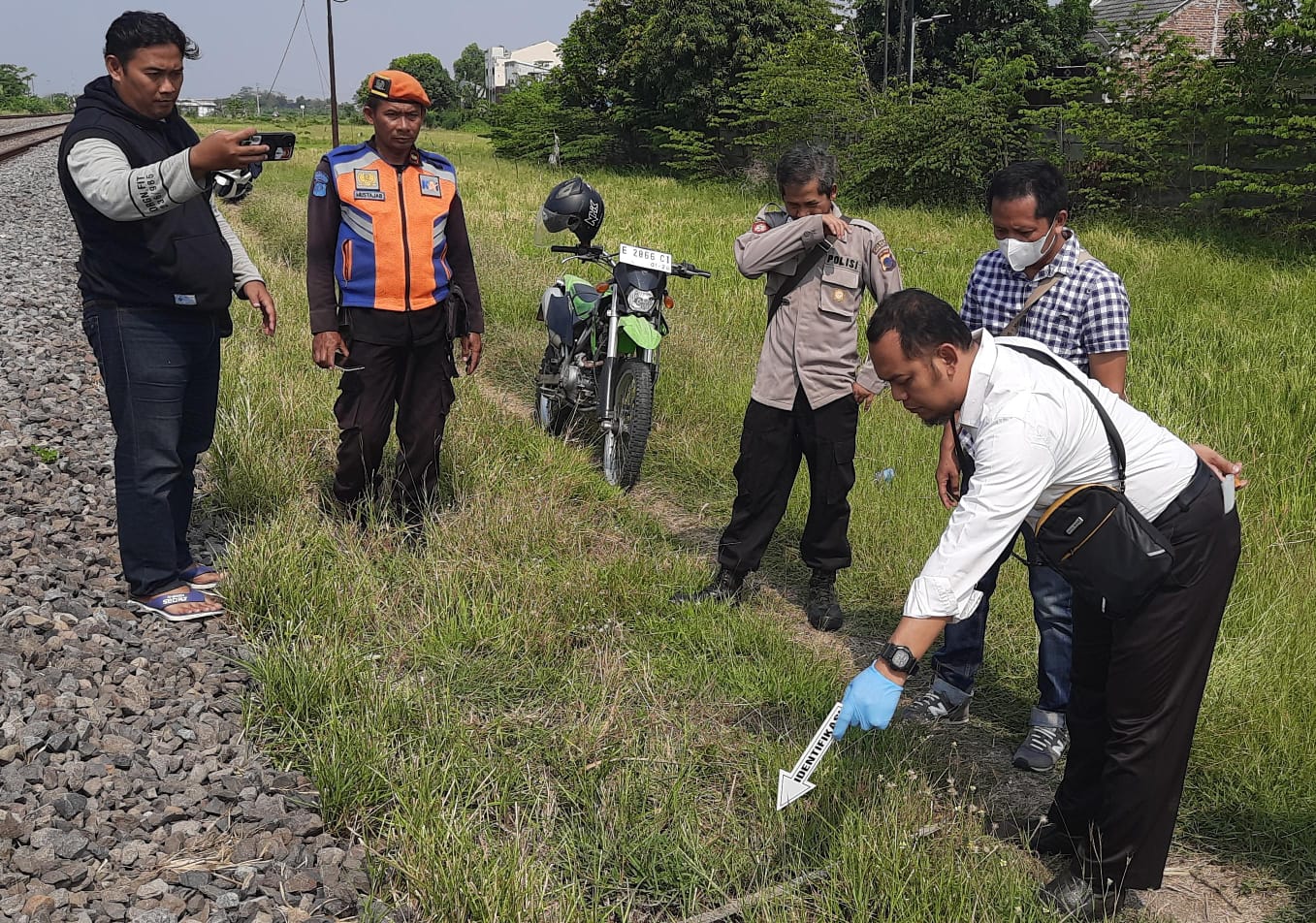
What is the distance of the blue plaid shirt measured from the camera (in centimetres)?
352

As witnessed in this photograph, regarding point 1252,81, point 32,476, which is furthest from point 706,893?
point 1252,81

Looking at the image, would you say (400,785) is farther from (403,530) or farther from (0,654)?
(403,530)

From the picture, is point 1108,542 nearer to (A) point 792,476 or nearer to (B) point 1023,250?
(B) point 1023,250

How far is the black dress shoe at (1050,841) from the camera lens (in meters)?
3.07

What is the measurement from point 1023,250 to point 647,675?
2.04m

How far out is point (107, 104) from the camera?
363cm

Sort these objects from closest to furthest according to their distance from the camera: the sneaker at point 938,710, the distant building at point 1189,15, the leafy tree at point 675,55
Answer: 1. the sneaker at point 938,710
2. the leafy tree at point 675,55
3. the distant building at point 1189,15

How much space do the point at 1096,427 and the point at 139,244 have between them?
3.26 m

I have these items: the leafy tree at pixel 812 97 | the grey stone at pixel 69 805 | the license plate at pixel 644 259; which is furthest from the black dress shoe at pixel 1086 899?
the leafy tree at pixel 812 97

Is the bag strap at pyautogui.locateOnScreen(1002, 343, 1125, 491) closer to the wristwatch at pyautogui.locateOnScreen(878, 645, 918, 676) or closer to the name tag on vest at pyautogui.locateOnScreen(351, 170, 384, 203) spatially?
the wristwatch at pyautogui.locateOnScreen(878, 645, 918, 676)

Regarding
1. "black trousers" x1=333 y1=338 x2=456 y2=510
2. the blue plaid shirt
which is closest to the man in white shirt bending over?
the blue plaid shirt

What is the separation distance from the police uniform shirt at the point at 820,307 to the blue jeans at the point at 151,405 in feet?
7.28

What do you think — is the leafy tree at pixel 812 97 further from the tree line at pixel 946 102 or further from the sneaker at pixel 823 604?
the sneaker at pixel 823 604

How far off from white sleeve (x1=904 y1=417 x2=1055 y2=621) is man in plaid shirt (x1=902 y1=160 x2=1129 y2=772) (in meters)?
1.20
